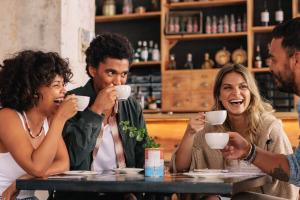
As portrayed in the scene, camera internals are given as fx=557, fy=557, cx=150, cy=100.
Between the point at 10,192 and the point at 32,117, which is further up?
the point at 32,117

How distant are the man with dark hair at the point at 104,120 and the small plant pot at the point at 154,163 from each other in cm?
53

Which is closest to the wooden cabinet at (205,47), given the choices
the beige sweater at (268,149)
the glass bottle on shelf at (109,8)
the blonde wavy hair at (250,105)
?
the glass bottle on shelf at (109,8)

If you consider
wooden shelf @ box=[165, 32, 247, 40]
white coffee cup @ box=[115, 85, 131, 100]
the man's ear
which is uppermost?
wooden shelf @ box=[165, 32, 247, 40]

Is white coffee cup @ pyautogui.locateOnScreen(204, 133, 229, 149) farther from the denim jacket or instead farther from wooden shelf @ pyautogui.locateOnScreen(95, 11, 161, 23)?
wooden shelf @ pyautogui.locateOnScreen(95, 11, 161, 23)

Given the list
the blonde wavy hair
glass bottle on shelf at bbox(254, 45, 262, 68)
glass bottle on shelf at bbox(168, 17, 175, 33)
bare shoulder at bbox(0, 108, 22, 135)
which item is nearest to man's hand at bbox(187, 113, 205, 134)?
the blonde wavy hair

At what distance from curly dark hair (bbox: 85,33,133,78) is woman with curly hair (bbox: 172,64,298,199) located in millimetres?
575

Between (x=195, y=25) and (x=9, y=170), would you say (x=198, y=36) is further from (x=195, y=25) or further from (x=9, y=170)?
(x=9, y=170)

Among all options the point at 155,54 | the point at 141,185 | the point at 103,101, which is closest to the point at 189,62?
the point at 155,54

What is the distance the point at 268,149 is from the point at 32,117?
1.30m

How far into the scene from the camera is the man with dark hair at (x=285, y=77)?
2355 mm

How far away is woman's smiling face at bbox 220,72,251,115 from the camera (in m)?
3.23

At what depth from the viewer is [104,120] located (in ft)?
9.81

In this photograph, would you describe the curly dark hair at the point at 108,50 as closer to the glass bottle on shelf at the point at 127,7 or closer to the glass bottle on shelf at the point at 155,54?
the glass bottle on shelf at the point at 155,54

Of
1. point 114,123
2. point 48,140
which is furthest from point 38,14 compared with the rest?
point 48,140
